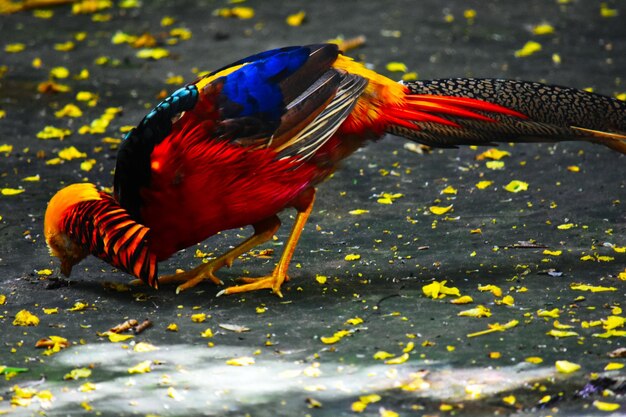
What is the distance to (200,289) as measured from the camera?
4.52 metres

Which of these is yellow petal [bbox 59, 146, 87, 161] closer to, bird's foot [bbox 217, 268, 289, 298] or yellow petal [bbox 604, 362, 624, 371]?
bird's foot [bbox 217, 268, 289, 298]

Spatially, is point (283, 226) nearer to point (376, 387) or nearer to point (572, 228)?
point (572, 228)

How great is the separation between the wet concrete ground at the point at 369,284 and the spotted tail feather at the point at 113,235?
23cm

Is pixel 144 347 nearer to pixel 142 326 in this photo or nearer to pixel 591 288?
pixel 142 326

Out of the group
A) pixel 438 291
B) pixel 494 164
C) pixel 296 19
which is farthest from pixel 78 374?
pixel 296 19

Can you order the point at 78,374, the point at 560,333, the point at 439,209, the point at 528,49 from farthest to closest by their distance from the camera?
1. the point at 528,49
2. the point at 439,209
3. the point at 560,333
4. the point at 78,374

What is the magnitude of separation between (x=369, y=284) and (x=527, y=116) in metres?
0.98

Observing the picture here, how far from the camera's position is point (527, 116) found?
438 centimetres

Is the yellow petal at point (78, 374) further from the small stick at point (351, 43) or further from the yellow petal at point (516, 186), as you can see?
the small stick at point (351, 43)

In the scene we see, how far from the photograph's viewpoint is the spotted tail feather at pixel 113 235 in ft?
13.4

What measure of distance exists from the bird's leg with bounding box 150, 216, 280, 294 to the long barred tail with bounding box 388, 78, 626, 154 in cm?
73

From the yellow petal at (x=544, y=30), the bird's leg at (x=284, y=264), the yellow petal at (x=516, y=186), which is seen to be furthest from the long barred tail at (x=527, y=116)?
the yellow petal at (x=544, y=30)

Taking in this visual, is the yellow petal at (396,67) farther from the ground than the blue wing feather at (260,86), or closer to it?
closer to it

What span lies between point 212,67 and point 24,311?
13.2 feet
